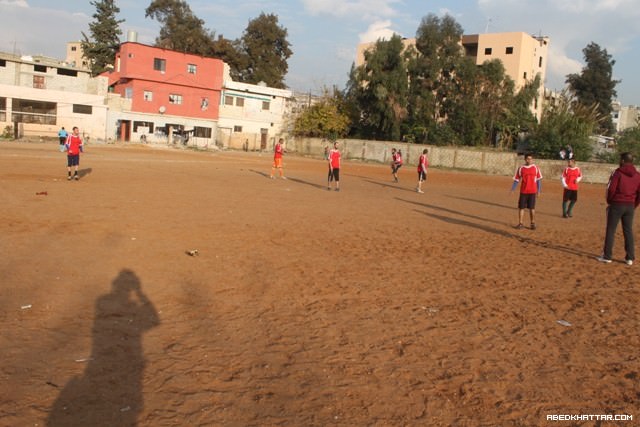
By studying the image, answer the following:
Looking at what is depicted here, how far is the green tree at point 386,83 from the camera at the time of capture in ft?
164

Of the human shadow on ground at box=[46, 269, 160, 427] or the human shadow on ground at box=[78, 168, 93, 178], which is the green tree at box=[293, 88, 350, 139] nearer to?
the human shadow on ground at box=[78, 168, 93, 178]

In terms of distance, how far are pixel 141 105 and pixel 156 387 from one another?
2034 inches

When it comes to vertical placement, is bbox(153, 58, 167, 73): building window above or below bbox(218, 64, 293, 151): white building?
above

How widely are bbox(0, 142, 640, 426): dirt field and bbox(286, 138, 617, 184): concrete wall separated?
88.9 ft

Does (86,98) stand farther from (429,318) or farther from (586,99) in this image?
(586,99)

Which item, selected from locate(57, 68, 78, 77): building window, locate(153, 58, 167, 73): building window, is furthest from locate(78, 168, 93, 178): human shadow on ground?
locate(153, 58, 167, 73): building window

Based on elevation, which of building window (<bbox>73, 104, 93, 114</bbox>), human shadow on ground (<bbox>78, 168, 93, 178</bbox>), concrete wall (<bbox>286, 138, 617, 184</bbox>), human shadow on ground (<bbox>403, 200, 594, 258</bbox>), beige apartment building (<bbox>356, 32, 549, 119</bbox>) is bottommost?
human shadow on ground (<bbox>403, 200, 594, 258</bbox>)

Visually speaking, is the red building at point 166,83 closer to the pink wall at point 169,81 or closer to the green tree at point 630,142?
the pink wall at point 169,81

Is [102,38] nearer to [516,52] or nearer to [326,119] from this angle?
[326,119]

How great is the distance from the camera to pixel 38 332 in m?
4.82

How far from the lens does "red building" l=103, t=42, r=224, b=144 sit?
51.2 meters

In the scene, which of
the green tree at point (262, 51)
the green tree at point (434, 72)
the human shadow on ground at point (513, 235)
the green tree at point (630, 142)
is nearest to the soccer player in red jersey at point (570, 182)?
the human shadow on ground at point (513, 235)

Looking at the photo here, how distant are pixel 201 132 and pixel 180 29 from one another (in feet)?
67.0

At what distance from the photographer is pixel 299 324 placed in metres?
5.38
